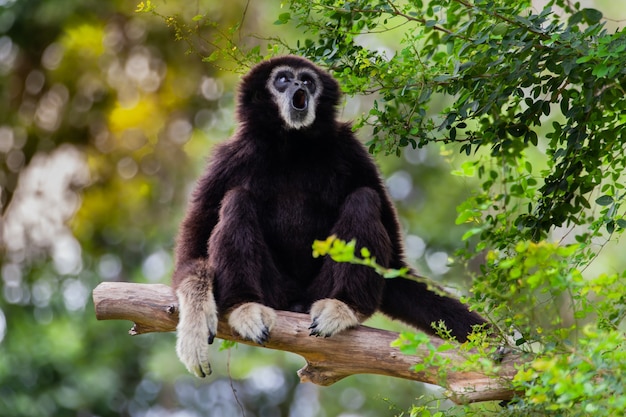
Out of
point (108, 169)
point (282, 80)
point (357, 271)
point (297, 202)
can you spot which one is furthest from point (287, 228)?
point (108, 169)

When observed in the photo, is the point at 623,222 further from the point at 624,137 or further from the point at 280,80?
the point at 280,80

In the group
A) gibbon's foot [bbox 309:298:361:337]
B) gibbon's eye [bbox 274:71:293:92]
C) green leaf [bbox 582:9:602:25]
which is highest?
green leaf [bbox 582:9:602:25]

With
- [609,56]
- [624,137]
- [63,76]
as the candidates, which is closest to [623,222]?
[624,137]

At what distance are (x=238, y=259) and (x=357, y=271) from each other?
Answer: 843 millimetres

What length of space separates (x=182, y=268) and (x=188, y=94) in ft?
26.8

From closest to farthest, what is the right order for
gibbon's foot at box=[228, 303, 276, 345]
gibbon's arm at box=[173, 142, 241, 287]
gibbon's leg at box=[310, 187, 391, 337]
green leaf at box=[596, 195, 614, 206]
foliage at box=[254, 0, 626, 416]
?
foliage at box=[254, 0, 626, 416] → green leaf at box=[596, 195, 614, 206] → gibbon's foot at box=[228, 303, 276, 345] → gibbon's leg at box=[310, 187, 391, 337] → gibbon's arm at box=[173, 142, 241, 287]

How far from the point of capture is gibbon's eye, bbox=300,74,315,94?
274 inches

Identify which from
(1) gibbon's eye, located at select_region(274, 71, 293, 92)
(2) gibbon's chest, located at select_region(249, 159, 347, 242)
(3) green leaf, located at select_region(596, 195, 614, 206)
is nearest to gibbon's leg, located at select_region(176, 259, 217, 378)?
(2) gibbon's chest, located at select_region(249, 159, 347, 242)

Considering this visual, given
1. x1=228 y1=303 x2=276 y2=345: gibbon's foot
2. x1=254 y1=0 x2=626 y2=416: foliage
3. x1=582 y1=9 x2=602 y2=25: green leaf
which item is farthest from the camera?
x1=228 y1=303 x2=276 y2=345: gibbon's foot

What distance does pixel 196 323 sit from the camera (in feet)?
18.9

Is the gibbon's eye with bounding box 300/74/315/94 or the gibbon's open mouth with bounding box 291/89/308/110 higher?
the gibbon's eye with bounding box 300/74/315/94

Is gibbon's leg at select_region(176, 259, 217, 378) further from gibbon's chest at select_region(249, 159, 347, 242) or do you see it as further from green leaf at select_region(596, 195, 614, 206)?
green leaf at select_region(596, 195, 614, 206)

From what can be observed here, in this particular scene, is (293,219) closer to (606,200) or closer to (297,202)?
(297,202)

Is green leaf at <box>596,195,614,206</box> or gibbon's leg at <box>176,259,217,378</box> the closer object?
green leaf at <box>596,195,614,206</box>
